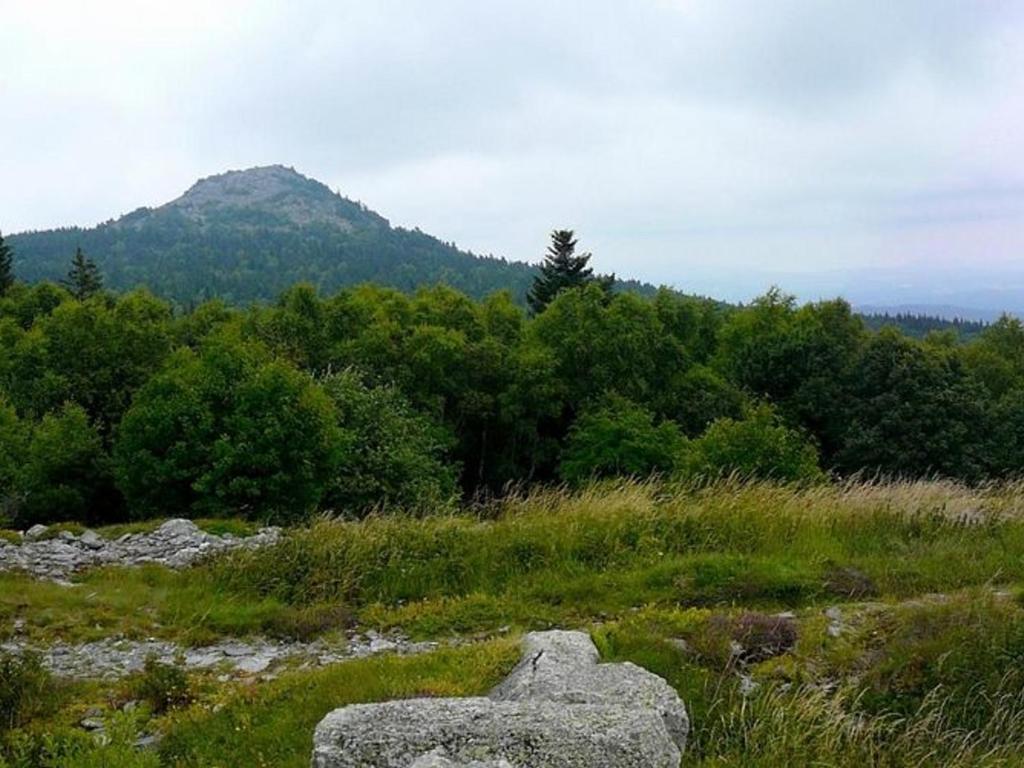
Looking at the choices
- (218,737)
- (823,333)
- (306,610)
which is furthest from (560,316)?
(218,737)

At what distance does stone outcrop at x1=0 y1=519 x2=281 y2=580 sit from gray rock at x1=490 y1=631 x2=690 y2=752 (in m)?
6.15

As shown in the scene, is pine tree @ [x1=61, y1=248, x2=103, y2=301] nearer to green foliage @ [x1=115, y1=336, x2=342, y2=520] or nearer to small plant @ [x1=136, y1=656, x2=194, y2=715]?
green foliage @ [x1=115, y1=336, x2=342, y2=520]

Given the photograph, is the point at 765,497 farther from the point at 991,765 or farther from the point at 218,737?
the point at 218,737

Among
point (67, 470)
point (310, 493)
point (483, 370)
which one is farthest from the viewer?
point (483, 370)

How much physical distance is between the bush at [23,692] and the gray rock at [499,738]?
11.8ft

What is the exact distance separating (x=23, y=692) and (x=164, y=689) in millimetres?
1238

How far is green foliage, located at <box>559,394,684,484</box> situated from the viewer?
37031mm

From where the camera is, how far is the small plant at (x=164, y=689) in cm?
712

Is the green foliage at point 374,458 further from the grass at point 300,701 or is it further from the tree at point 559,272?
the tree at point 559,272

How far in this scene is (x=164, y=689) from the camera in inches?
284

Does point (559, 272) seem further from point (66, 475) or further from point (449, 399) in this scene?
point (66, 475)

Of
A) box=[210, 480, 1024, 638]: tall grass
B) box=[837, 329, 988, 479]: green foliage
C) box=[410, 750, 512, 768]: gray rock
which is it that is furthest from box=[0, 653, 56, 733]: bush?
box=[837, 329, 988, 479]: green foliage

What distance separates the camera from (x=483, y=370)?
4312cm

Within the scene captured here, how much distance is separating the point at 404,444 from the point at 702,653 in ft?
73.1
